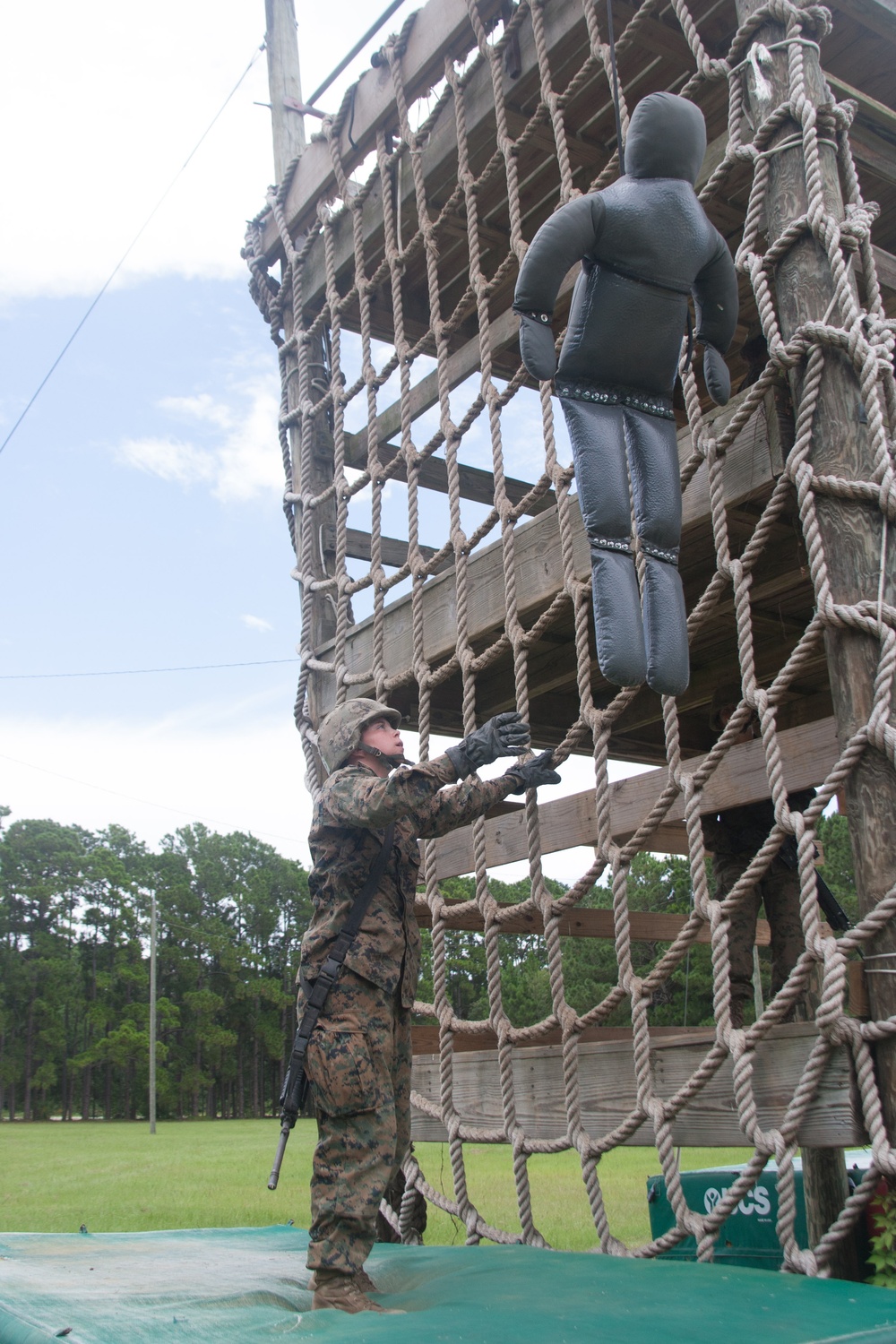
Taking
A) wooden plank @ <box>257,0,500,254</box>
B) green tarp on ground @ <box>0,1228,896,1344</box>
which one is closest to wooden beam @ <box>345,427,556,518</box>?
wooden plank @ <box>257,0,500,254</box>

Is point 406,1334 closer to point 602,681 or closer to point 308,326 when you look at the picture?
point 602,681

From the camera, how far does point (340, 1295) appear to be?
6.43ft

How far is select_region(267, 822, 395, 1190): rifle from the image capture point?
2.15 metres

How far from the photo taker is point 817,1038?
203 cm

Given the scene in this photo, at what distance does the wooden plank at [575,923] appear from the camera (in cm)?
317

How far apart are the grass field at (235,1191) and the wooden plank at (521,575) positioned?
2027 mm

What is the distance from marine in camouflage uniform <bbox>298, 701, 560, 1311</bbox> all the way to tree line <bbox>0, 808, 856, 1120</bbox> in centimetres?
2462

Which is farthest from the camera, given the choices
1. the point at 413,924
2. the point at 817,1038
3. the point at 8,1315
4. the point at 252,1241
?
the point at 252,1241

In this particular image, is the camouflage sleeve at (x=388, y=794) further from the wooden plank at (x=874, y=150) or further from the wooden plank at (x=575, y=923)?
the wooden plank at (x=874, y=150)

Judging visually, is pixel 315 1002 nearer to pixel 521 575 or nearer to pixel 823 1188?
pixel 521 575

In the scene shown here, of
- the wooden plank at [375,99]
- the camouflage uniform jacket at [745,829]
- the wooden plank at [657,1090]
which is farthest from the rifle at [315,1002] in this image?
the wooden plank at [375,99]

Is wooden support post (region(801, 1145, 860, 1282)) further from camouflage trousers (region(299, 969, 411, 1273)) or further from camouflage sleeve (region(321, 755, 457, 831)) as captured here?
camouflage sleeve (region(321, 755, 457, 831))

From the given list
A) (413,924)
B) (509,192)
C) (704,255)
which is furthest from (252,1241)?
(509,192)

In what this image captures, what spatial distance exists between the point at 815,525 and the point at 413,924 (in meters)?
1.20
